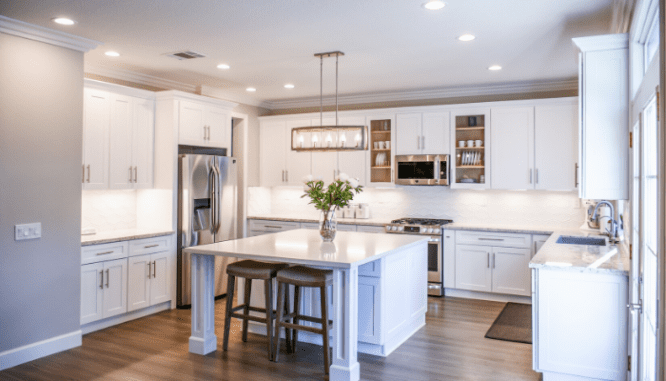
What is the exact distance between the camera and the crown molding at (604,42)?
3.27 m

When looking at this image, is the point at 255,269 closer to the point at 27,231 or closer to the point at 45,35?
the point at 27,231

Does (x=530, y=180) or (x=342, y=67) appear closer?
(x=342, y=67)

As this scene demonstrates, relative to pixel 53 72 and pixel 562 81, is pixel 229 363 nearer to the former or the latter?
pixel 53 72

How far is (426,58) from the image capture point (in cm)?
500

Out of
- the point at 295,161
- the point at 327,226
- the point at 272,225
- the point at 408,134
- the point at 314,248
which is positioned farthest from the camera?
the point at 295,161

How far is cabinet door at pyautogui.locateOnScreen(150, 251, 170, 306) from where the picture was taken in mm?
5344

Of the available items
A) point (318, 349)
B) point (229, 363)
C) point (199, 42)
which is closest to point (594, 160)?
point (318, 349)

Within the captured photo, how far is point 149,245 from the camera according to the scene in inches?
208

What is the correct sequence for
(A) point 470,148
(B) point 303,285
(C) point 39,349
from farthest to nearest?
(A) point 470,148 → (C) point 39,349 → (B) point 303,285

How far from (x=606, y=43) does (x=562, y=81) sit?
9.70 ft

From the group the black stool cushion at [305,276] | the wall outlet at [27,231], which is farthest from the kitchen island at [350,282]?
the wall outlet at [27,231]

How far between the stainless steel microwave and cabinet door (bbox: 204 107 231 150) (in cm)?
218

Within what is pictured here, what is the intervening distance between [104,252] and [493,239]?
413 cm

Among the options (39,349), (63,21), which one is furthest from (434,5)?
(39,349)
